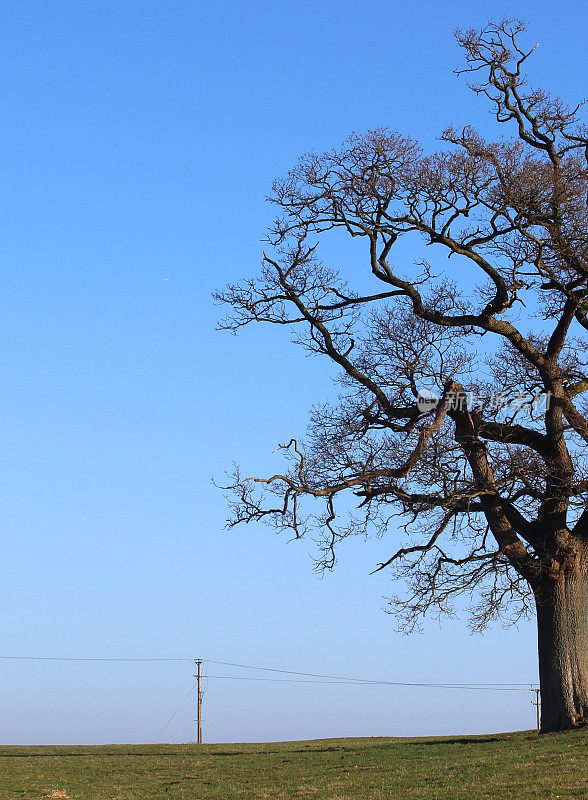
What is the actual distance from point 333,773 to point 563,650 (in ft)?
19.4

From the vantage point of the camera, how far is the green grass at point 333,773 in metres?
13.0

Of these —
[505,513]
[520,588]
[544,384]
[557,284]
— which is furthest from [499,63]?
[520,588]

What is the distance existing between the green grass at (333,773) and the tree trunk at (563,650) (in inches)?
31.8

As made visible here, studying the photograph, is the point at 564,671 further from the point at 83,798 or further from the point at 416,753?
the point at 83,798

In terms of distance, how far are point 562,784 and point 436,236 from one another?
1183cm

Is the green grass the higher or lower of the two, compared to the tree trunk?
lower

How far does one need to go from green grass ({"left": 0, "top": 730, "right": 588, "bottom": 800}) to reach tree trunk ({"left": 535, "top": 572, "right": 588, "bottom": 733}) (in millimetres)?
809

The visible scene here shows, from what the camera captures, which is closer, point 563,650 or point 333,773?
point 333,773

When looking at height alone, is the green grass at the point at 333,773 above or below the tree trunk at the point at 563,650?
below

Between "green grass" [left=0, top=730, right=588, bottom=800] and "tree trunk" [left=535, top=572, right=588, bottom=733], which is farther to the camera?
"tree trunk" [left=535, top=572, right=588, bottom=733]

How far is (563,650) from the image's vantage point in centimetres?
1911

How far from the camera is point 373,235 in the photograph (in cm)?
2039

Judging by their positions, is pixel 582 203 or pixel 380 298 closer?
pixel 582 203

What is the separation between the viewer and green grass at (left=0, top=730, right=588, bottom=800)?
511 inches
